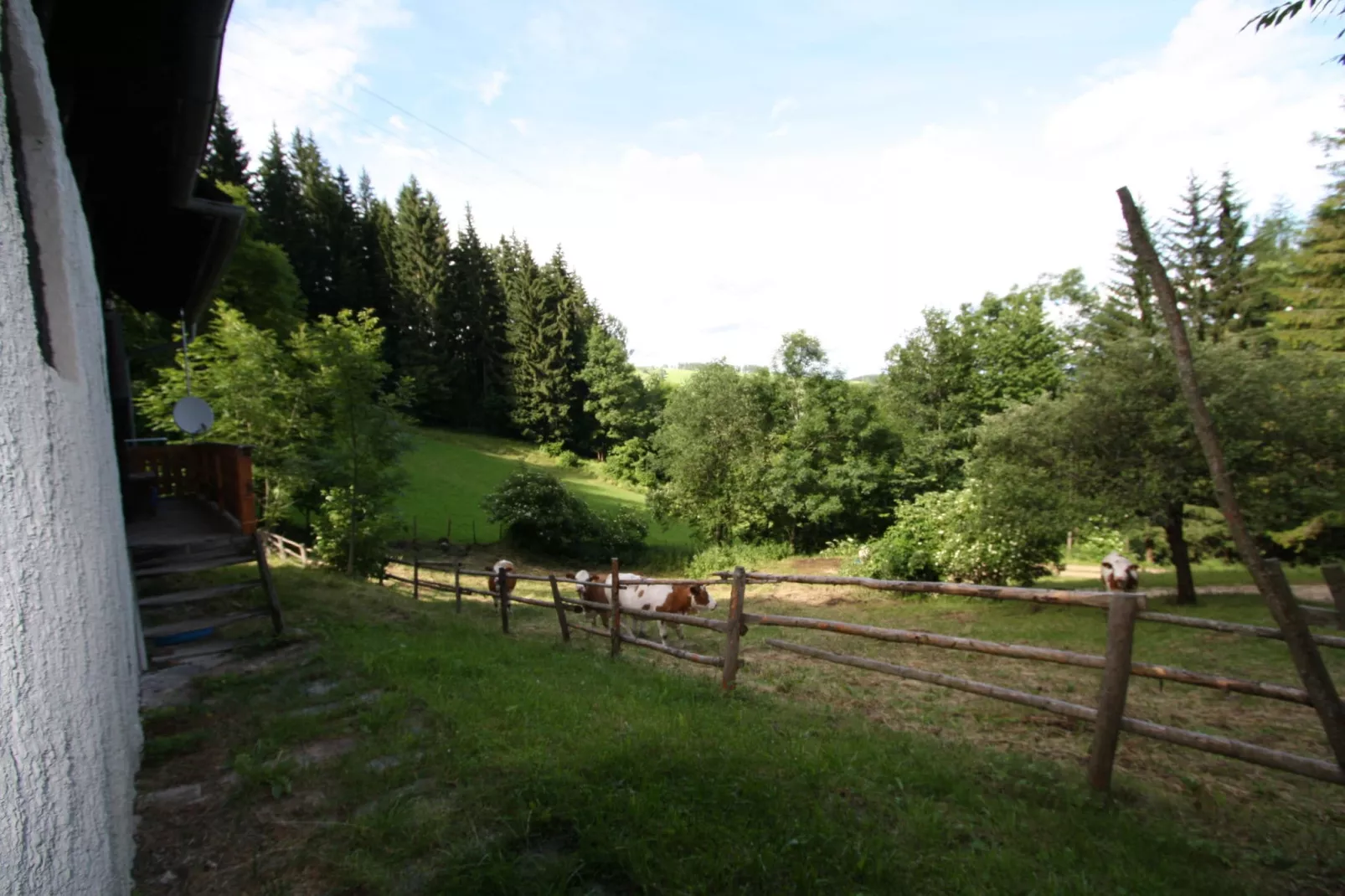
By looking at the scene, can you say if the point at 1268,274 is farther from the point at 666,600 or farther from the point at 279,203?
the point at 279,203

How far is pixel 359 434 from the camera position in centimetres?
1593

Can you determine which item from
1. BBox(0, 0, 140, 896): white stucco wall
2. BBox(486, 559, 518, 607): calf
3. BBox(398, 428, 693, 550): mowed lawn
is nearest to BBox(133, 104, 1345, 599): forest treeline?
BBox(398, 428, 693, 550): mowed lawn

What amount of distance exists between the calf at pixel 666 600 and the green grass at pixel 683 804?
15.7 feet

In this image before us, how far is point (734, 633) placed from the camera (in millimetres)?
5617

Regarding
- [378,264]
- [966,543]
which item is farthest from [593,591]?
[378,264]

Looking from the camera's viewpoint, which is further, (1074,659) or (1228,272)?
(1228,272)

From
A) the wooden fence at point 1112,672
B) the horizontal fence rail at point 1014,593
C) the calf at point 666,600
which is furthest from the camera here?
the calf at point 666,600

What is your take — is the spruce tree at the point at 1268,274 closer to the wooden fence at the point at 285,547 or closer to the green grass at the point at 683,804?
the green grass at the point at 683,804

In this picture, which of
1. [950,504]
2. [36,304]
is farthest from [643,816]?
[950,504]

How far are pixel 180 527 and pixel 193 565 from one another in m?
1.21

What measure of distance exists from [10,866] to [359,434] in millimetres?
15776

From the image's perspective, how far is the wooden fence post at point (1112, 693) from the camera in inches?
139

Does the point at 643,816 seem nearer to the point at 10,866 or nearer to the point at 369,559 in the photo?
the point at 10,866

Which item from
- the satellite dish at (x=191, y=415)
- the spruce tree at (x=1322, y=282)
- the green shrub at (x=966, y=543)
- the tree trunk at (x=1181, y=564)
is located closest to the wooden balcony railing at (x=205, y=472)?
the satellite dish at (x=191, y=415)
